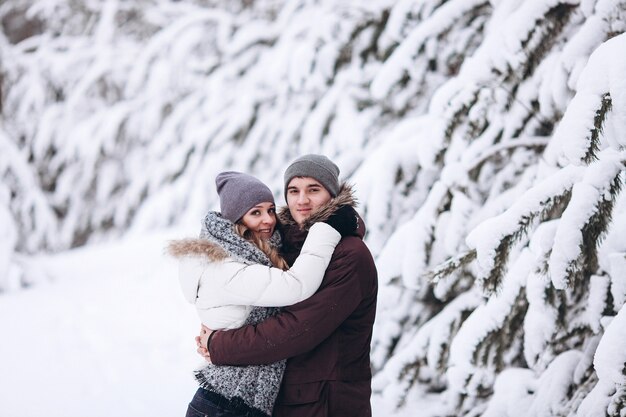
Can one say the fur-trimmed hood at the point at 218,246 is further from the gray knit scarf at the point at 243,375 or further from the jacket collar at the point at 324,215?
the jacket collar at the point at 324,215

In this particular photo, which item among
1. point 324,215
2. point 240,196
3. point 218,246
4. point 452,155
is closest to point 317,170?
point 324,215

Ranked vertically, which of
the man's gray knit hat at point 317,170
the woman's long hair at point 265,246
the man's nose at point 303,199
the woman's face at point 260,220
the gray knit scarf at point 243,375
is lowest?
the gray knit scarf at point 243,375

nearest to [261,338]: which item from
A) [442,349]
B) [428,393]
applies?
[442,349]

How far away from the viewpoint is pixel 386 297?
10.3 feet

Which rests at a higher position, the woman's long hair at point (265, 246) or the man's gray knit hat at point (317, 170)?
the man's gray knit hat at point (317, 170)

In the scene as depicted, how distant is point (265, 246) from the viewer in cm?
207

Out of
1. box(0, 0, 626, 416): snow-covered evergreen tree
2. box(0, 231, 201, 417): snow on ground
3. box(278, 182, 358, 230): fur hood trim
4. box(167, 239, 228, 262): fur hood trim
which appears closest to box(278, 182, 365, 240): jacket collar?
box(278, 182, 358, 230): fur hood trim

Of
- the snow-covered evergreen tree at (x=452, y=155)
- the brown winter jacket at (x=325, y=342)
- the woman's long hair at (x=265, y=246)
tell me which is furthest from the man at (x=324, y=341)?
the snow-covered evergreen tree at (x=452, y=155)

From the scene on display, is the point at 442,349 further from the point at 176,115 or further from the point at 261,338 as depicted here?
the point at 176,115

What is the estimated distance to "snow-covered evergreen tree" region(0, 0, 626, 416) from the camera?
1802mm

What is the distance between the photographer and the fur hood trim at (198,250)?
6.31ft

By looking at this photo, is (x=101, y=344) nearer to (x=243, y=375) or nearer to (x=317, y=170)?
(x=243, y=375)

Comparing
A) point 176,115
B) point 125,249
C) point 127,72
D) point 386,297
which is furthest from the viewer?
point 127,72

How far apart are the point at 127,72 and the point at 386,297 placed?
6.26 m
